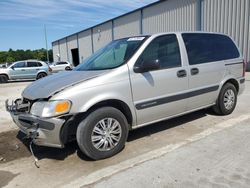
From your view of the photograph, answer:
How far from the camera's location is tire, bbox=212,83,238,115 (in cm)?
560

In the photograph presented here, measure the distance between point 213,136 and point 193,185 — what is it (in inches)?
68.1

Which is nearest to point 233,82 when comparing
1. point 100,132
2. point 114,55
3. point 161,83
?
point 161,83

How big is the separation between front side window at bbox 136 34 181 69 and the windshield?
188mm

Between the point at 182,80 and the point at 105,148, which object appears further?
the point at 182,80

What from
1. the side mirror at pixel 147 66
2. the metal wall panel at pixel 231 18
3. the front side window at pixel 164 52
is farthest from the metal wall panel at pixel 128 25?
the side mirror at pixel 147 66

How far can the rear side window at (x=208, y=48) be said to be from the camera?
16.2 feet

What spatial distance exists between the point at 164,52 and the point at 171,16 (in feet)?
57.3

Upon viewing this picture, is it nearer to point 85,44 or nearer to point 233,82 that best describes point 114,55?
point 233,82

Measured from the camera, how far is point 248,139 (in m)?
4.32

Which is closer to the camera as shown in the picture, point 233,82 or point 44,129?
point 44,129

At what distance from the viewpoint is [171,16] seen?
20844mm

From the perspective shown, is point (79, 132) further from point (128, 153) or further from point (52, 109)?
point (128, 153)

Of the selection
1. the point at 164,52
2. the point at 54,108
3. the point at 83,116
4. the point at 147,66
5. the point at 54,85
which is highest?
the point at 164,52

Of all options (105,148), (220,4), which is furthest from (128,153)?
(220,4)
